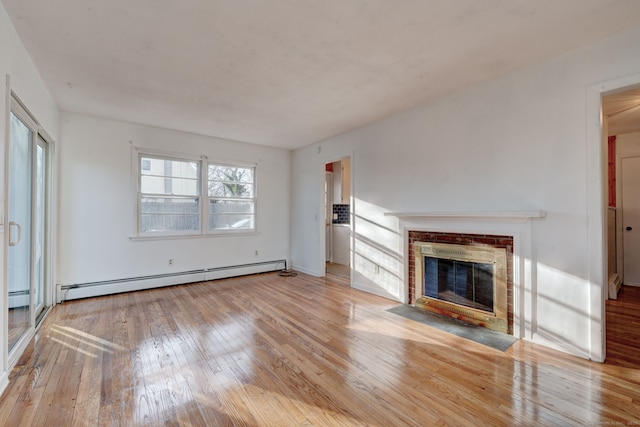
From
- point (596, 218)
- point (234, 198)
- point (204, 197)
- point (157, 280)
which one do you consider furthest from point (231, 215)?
point (596, 218)

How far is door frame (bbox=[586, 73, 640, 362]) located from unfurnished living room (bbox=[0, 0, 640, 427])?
2 cm

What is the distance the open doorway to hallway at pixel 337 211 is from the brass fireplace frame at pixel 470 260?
9.93ft

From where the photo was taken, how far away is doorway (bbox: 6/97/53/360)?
2.25 m

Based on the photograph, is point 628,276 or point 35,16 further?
point 628,276

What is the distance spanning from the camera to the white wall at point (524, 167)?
7.66 feet

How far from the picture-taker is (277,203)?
5.85 m

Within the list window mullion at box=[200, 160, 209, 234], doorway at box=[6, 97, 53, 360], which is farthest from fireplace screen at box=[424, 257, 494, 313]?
doorway at box=[6, 97, 53, 360]

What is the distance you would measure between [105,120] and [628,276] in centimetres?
823

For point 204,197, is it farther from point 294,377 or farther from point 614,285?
point 614,285

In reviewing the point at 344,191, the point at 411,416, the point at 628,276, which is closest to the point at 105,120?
the point at 344,191

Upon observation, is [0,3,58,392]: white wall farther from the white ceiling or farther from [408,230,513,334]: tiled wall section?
[408,230,513,334]: tiled wall section

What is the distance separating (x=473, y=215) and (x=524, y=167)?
2.06ft

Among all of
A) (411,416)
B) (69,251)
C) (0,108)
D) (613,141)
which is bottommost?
(411,416)

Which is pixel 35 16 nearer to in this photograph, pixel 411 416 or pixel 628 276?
pixel 411 416
